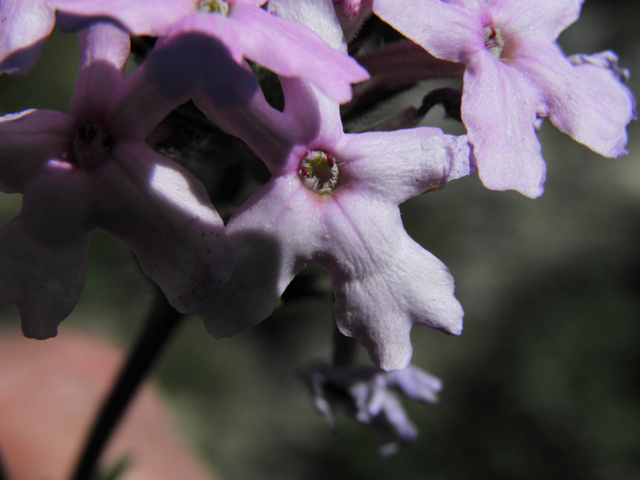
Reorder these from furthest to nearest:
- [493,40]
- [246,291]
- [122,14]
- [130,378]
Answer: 1. [130,378]
2. [493,40]
3. [246,291]
4. [122,14]

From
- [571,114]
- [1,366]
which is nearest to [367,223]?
[571,114]

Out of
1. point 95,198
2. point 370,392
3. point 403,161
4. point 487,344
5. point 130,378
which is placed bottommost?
point 487,344

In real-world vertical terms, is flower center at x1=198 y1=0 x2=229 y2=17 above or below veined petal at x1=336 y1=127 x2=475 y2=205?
above

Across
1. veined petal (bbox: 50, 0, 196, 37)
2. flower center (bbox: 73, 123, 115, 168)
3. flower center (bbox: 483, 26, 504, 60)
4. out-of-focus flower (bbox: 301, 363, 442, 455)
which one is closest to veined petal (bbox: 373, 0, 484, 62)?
flower center (bbox: 483, 26, 504, 60)

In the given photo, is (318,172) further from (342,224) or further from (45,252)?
(45,252)

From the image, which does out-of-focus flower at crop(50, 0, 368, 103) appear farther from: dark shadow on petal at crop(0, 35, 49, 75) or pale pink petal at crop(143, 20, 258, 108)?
dark shadow on petal at crop(0, 35, 49, 75)

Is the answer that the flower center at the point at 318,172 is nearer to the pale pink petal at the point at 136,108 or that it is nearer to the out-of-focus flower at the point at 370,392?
the pale pink petal at the point at 136,108

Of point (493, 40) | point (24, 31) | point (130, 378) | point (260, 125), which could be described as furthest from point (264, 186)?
point (130, 378)
